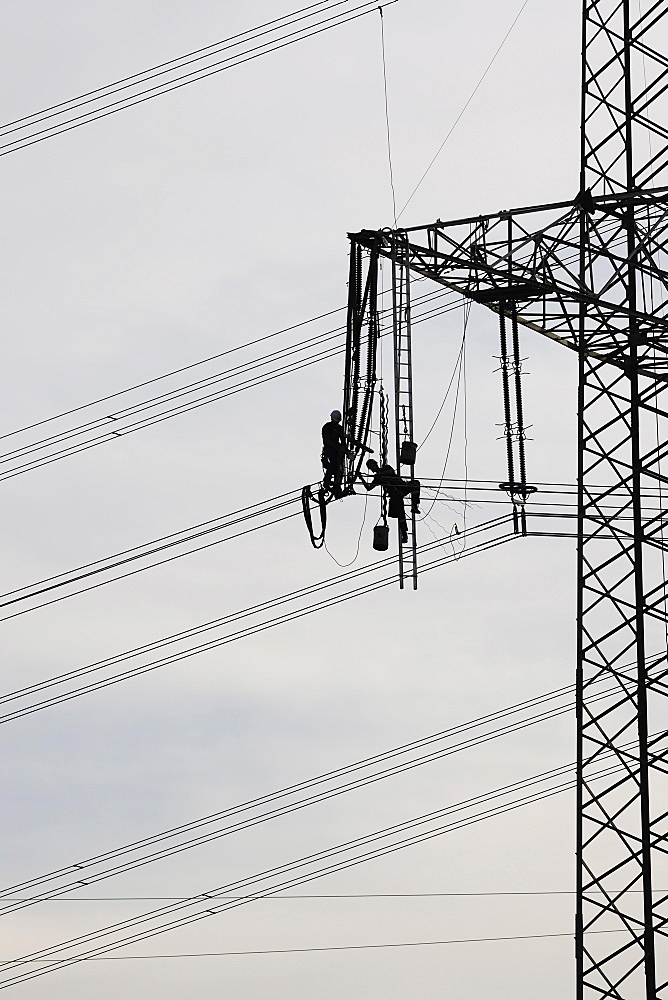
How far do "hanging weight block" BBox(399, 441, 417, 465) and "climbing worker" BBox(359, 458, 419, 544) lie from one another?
0.30 metres

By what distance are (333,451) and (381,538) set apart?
130cm

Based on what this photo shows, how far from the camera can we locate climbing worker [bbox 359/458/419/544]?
2436cm

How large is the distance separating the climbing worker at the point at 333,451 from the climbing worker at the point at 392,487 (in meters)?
0.34

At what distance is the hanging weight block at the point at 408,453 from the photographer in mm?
24594

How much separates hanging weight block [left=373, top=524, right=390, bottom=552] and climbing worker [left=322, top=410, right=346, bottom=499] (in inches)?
28.9

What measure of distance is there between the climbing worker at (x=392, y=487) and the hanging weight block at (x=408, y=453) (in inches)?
11.8

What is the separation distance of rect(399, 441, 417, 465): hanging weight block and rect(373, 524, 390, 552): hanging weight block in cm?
96

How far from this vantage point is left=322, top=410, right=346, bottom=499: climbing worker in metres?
24.2

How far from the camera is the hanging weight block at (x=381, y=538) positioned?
24.1 metres

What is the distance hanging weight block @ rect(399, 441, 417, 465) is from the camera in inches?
968

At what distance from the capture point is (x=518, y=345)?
84.8 ft

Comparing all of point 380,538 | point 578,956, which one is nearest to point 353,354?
point 380,538

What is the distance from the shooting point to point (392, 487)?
24375 mm

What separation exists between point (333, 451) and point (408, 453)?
109 cm
